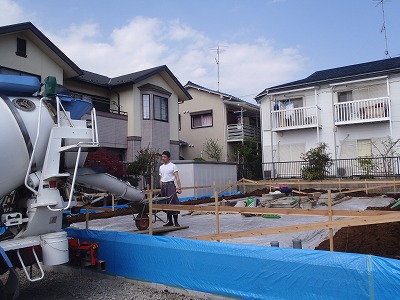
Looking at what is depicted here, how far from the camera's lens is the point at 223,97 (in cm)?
2747

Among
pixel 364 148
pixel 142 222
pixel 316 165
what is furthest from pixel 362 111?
pixel 142 222

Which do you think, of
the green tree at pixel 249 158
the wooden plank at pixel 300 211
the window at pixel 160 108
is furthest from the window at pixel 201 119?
the wooden plank at pixel 300 211

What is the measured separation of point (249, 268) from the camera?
423 centimetres

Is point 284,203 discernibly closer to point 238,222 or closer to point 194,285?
point 238,222

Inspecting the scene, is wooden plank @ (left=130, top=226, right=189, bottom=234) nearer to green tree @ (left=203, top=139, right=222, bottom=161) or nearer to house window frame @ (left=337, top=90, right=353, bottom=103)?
house window frame @ (left=337, top=90, right=353, bottom=103)

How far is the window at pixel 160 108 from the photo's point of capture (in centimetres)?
2111

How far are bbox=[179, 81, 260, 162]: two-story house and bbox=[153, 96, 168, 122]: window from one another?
19.8 feet

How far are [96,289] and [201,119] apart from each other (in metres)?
24.5

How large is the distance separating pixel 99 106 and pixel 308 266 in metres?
18.0

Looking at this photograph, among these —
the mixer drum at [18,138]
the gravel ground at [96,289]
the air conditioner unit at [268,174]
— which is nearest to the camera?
the mixer drum at [18,138]

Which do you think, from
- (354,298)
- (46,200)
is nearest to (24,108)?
(46,200)

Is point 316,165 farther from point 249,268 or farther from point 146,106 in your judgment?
point 249,268

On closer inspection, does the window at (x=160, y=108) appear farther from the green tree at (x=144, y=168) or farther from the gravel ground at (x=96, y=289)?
the gravel ground at (x=96, y=289)

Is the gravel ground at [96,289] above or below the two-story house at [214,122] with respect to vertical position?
below
